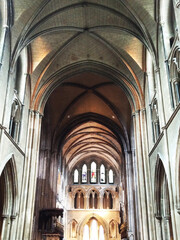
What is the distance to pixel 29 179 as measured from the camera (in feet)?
49.1

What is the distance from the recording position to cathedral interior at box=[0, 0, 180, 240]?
12039 millimetres

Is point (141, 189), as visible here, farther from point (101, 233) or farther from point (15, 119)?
point (101, 233)

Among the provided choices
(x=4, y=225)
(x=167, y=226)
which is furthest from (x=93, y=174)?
(x=4, y=225)

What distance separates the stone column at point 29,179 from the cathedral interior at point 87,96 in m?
0.05

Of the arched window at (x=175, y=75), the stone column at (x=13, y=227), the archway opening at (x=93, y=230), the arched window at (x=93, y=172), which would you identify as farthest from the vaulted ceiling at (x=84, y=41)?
the archway opening at (x=93, y=230)

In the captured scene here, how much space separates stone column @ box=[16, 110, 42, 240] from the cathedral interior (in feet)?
0.17

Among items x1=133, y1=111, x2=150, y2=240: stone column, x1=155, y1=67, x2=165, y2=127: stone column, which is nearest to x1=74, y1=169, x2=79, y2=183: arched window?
x1=133, y1=111, x2=150, y2=240: stone column

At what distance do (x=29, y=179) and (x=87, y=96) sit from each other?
1058cm

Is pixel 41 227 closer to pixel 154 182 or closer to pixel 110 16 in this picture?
pixel 154 182

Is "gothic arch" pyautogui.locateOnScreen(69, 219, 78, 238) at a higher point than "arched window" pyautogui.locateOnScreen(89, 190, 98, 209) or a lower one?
lower

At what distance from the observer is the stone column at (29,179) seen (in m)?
13.8

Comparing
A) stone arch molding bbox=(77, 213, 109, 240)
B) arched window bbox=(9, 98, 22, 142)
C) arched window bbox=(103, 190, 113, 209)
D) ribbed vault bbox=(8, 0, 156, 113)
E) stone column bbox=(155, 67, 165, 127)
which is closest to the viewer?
stone column bbox=(155, 67, 165, 127)

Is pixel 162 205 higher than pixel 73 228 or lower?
lower

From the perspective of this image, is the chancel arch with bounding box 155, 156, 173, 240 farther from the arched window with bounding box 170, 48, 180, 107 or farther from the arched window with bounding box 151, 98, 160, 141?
the arched window with bounding box 170, 48, 180, 107
